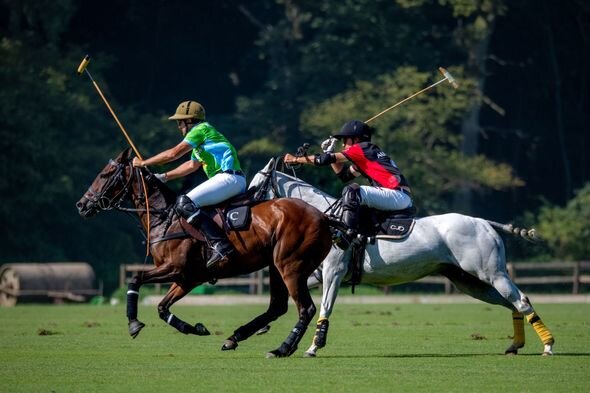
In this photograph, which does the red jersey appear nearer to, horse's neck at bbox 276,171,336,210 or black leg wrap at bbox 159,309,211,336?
horse's neck at bbox 276,171,336,210

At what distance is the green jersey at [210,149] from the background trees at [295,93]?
92.7 feet

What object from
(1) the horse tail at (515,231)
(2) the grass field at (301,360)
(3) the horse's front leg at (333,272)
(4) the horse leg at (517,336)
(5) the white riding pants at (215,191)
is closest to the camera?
(2) the grass field at (301,360)

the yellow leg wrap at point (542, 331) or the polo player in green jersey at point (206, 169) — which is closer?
the yellow leg wrap at point (542, 331)

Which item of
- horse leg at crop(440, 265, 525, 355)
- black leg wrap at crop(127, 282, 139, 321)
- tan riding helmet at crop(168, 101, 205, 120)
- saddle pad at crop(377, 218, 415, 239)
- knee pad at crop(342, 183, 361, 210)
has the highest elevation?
tan riding helmet at crop(168, 101, 205, 120)

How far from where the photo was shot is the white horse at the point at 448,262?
50.6 feet

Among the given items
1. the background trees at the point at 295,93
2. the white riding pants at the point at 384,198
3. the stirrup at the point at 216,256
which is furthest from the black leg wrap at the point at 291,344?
the background trees at the point at 295,93

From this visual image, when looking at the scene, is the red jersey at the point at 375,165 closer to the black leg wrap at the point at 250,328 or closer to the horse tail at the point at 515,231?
the horse tail at the point at 515,231

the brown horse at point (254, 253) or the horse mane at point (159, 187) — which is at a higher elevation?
the horse mane at point (159, 187)

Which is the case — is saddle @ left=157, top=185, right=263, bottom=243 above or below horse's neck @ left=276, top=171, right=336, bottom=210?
below

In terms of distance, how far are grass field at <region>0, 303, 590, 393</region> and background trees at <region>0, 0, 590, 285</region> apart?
77.3ft

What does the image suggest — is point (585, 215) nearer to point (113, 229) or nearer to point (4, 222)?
point (113, 229)

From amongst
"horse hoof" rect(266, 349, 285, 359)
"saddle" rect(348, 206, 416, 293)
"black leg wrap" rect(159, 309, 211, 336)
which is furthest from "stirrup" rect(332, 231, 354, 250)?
"black leg wrap" rect(159, 309, 211, 336)

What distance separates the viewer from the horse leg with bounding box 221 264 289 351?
1527cm

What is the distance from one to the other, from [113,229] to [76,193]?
2.76 metres
